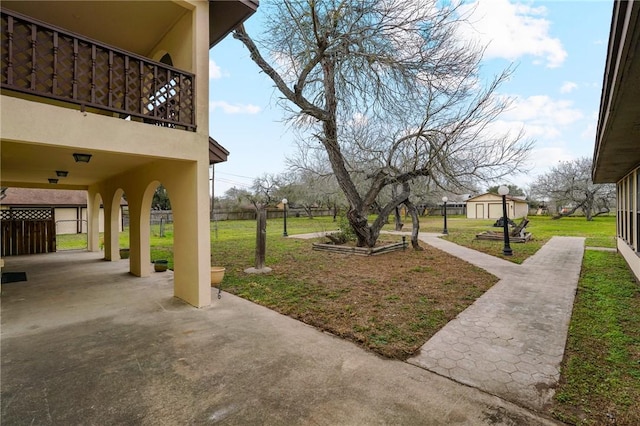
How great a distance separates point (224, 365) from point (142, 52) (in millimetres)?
7153

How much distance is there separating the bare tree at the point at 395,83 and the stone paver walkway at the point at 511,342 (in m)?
3.72

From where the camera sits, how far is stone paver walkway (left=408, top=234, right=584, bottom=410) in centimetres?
291

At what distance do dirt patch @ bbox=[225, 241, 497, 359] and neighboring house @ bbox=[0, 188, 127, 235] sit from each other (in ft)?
43.9

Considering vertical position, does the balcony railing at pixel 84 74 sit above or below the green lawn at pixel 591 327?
above

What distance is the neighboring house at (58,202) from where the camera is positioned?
1744cm

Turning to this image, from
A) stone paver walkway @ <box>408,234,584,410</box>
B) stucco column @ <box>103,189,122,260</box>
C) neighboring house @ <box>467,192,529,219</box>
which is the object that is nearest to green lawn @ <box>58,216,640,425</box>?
stone paver walkway @ <box>408,234,584,410</box>

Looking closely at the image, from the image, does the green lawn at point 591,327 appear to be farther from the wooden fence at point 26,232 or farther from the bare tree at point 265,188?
the bare tree at point 265,188

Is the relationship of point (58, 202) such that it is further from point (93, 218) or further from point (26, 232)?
point (93, 218)

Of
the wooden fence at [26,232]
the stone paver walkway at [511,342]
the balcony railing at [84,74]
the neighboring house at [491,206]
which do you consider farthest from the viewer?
the neighboring house at [491,206]

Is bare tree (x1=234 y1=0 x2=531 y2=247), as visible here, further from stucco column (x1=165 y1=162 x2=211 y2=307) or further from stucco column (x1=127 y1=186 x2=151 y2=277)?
stucco column (x1=127 y1=186 x2=151 y2=277)

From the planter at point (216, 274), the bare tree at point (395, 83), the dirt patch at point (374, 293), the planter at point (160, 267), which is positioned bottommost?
the dirt patch at point (374, 293)

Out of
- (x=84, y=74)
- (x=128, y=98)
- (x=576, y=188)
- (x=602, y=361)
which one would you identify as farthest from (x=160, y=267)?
(x=576, y=188)

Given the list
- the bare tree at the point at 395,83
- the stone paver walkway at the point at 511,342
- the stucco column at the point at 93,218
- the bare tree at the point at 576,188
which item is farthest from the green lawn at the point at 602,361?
the bare tree at the point at 576,188

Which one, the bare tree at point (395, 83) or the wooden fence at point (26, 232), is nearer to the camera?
the bare tree at point (395, 83)
